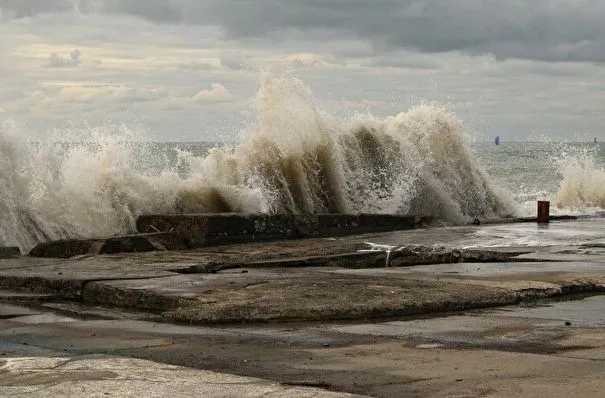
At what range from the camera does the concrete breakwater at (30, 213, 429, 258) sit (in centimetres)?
1179

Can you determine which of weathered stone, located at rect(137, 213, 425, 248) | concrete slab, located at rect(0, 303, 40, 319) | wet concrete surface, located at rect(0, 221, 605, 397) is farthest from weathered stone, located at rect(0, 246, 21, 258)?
concrete slab, located at rect(0, 303, 40, 319)

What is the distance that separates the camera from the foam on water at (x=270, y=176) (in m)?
14.3

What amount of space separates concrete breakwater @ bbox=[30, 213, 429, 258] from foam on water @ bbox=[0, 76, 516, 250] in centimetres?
139

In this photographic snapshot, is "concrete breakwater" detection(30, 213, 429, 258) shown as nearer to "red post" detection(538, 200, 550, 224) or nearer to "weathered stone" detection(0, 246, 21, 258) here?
"weathered stone" detection(0, 246, 21, 258)

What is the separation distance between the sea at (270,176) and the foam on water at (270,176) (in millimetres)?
19

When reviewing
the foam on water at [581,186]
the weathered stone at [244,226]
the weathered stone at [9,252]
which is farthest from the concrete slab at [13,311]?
the foam on water at [581,186]

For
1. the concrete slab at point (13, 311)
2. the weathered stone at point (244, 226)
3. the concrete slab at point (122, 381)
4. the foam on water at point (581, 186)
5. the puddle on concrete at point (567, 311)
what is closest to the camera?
the concrete slab at point (122, 381)

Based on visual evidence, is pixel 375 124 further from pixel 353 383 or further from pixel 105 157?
pixel 353 383

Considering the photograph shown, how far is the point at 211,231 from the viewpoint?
518 inches

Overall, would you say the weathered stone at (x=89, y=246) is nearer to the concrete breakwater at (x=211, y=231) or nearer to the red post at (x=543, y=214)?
the concrete breakwater at (x=211, y=231)

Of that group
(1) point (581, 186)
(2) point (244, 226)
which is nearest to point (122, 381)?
(2) point (244, 226)

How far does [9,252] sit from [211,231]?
253cm

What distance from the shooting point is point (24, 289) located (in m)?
9.22

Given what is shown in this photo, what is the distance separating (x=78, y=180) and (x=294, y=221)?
328 cm
